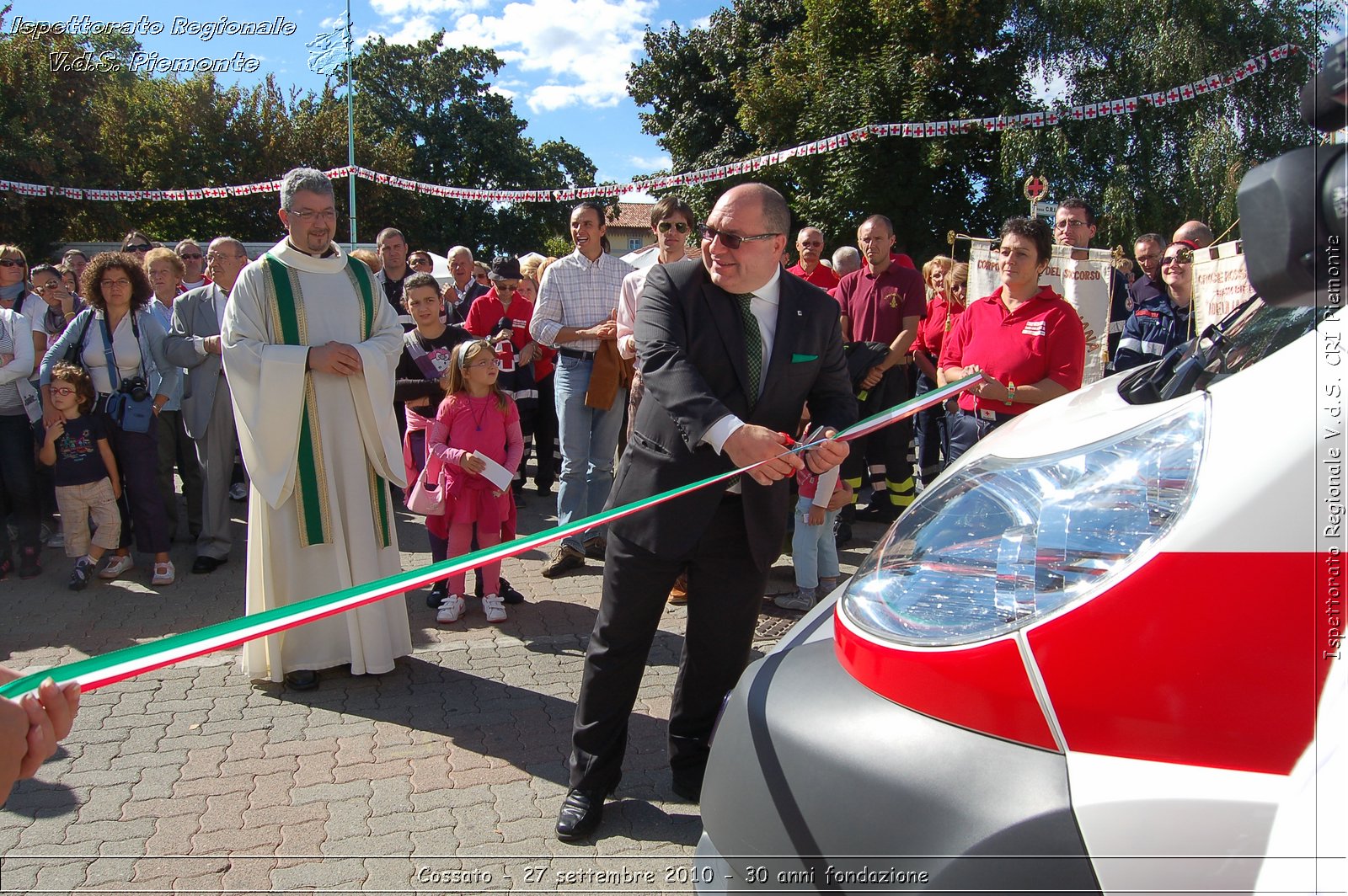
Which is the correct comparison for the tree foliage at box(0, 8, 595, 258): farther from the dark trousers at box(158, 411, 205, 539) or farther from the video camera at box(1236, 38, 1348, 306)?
the video camera at box(1236, 38, 1348, 306)

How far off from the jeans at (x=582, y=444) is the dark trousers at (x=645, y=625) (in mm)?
3056

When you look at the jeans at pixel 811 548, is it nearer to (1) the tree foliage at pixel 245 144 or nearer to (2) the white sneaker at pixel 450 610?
(2) the white sneaker at pixel 450 610

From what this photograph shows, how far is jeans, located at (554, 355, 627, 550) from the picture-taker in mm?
6379

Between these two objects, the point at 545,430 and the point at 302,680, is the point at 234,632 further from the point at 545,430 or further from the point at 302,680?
the point at 545,430

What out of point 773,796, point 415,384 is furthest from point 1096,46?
point 773,796

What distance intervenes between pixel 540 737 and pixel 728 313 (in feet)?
6.79

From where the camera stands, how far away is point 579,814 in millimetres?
3256

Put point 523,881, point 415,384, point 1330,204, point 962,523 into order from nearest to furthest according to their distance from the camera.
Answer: point 1330,204 < point 962,523 < point 523,881 < point 415,384

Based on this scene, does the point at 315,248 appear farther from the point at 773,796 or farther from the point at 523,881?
the point at 773,796

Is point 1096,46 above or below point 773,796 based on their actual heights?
above

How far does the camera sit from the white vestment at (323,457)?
4441mm

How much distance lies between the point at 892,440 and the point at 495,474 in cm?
323

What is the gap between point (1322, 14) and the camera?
19031 mm

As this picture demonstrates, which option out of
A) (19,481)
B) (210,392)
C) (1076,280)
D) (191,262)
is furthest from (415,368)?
(1076,280)
